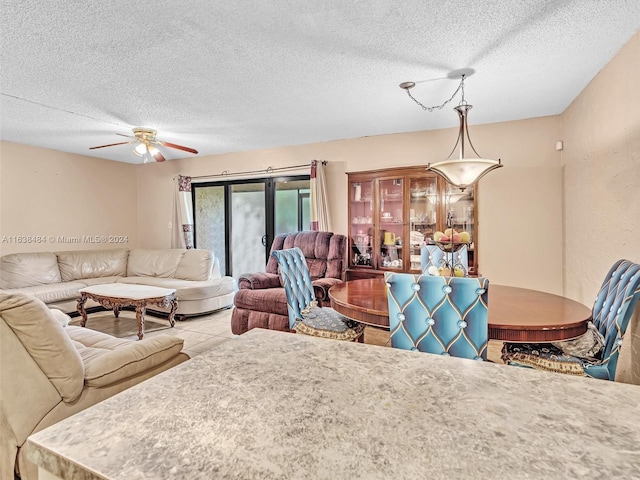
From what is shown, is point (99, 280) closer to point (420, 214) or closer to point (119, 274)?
point (119, 274)

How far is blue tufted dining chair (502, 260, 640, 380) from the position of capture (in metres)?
1.65

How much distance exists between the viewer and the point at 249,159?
17.4 ft

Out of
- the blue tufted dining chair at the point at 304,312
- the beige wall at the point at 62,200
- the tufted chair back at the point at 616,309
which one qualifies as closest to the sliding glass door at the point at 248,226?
the beige wall at the point at 62,200

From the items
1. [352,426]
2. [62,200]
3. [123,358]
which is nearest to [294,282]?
[123,358]

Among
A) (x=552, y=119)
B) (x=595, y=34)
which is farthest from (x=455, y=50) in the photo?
(x=552, y=119)

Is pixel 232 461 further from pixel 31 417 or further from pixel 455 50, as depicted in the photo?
pixel 455 50

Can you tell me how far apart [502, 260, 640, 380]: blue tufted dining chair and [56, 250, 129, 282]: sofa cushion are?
5.59 metres

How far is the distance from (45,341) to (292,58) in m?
2.19

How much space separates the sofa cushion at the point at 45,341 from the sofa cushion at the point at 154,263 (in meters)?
3.91

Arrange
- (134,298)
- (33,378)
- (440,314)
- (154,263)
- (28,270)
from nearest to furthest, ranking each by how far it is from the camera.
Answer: (33,378) → (440,314) → (134,298) → (28,270) → (154,263)

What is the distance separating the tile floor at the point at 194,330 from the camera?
3533 mm

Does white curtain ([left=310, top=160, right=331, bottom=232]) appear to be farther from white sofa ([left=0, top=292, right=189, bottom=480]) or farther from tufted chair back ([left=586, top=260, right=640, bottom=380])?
white sofa ([left=0, top=292, right=189, bottom=480])

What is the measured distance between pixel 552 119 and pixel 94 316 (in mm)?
6254

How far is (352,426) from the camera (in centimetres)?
57
